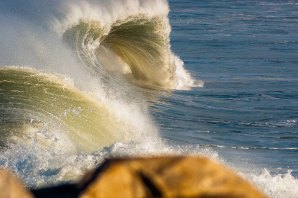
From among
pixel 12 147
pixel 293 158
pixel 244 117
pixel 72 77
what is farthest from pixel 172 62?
pixel 12 147

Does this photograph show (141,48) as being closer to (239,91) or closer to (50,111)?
(239,91)

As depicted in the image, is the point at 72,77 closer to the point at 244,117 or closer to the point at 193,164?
the point at 244,117

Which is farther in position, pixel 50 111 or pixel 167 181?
pixel 50 111

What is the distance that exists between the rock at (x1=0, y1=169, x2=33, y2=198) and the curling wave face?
7.91 metres

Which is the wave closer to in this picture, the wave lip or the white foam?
the white foam

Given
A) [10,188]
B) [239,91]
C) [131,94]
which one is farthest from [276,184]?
[239,91]

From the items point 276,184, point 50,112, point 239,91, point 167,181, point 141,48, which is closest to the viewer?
point 167,181

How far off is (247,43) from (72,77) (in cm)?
1428

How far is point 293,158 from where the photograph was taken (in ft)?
43.1

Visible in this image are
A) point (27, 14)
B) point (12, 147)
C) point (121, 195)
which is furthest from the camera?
point (27, 14)

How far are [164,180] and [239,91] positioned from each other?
17.5m

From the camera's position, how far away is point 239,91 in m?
19.9

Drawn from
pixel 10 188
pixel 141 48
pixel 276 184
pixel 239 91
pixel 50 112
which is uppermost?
pixel 10 188

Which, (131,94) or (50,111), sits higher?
(50,111)
